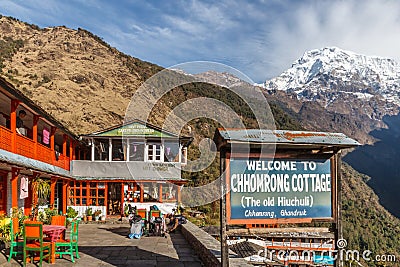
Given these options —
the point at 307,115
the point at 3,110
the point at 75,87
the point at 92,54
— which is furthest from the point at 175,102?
the point at 307,115

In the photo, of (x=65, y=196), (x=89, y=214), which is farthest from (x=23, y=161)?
(x=89, y=214)

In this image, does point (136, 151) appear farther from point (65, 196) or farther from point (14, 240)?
point (14, 240)

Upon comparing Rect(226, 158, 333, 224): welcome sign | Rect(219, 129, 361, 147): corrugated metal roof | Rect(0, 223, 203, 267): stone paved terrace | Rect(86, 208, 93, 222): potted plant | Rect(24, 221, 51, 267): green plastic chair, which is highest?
Rect(219, 129, 361, 147): corrugated metal roof

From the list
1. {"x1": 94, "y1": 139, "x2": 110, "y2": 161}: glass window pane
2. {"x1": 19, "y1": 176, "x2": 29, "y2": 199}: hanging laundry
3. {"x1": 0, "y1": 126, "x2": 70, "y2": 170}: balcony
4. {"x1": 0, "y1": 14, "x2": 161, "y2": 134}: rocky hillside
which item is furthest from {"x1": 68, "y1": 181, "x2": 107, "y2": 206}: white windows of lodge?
{"x1": 0, "y1": 14, "x2": 161, "y2": 134}: rocky hillside

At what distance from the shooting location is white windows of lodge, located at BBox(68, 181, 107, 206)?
2216 cm

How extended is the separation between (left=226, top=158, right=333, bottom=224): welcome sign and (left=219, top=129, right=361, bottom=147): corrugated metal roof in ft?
1.05

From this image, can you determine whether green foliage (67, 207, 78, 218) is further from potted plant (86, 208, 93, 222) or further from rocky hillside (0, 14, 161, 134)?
rocky hillside (0, 14, 161, 134)

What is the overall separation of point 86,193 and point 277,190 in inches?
714

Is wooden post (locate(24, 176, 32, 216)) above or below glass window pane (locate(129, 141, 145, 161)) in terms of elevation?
below

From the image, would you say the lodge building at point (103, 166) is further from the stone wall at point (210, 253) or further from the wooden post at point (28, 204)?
the stone wall at point (210, 253)

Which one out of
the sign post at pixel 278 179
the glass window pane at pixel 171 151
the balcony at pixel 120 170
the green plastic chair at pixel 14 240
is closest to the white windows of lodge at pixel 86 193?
the balcony at pixel 120 170

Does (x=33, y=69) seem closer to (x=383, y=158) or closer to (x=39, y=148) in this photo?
(x=39, y=148)

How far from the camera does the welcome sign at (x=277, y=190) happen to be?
5836 mm

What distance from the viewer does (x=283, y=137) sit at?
591cm
